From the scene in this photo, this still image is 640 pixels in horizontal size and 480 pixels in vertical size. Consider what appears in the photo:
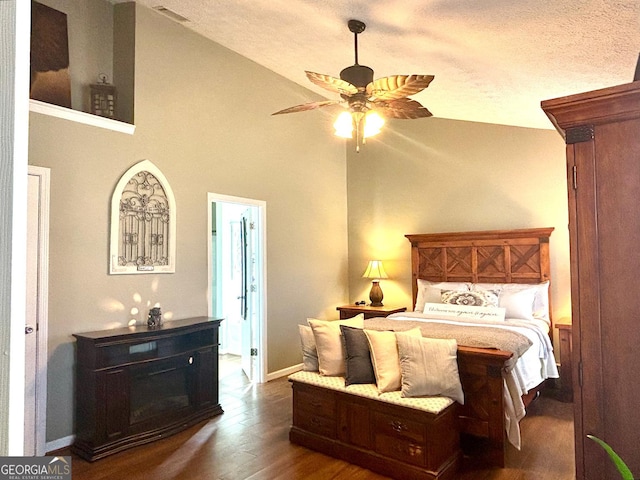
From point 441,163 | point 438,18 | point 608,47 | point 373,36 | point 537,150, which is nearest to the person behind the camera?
point 608,47

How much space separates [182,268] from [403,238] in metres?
3.08

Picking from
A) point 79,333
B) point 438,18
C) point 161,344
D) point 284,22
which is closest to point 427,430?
point 161,344

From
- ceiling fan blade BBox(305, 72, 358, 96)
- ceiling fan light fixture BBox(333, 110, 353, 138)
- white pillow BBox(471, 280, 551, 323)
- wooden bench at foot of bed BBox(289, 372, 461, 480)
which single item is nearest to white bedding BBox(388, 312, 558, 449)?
white pillow BBox(471, 280, 551, 323)

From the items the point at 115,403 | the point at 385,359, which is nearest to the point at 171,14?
the point at 115,403

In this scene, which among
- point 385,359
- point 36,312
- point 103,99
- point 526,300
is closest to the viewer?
point 385,359

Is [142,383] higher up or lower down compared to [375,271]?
lower down

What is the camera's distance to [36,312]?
123 inches

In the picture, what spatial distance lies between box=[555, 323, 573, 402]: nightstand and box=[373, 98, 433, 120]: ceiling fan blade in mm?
2605

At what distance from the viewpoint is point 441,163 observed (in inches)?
224

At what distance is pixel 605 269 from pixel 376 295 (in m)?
4.66

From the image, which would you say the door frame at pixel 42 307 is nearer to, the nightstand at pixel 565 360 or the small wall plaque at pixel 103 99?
the small wall plaque at pixel 103 99

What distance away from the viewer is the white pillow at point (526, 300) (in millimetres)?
4547

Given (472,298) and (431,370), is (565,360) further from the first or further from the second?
(431,370)

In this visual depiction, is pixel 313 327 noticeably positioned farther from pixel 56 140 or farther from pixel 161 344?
pixel 56 140
